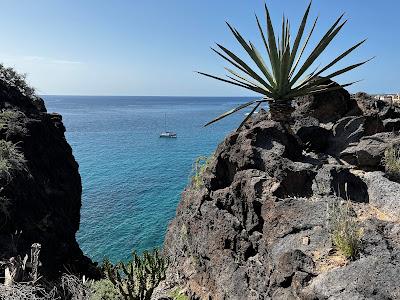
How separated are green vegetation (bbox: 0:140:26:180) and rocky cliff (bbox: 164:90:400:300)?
19.2ft

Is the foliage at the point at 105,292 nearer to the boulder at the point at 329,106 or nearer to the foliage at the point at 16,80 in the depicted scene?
the boulder at the point at 329,106

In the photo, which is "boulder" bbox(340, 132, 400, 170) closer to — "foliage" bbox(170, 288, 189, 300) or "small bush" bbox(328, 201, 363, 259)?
"small bush" bbox(328, 201, 363, 259)

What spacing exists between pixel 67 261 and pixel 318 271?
11.2 metres

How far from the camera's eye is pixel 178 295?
768 centimetres

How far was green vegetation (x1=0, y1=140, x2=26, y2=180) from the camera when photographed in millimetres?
11508

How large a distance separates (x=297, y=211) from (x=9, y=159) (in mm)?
9993

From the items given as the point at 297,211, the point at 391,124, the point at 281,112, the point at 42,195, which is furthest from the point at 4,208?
the point at 391,124

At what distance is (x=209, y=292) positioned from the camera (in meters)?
6.77

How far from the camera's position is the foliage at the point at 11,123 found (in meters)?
13.4

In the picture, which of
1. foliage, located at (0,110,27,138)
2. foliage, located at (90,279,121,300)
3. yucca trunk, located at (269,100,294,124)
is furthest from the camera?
foliage, located at (0,110,27,138)

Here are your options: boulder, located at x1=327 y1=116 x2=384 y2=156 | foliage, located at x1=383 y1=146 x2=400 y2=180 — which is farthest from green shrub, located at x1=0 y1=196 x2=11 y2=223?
foliage, located at x1=383 y1=146 x2=400 y2=180

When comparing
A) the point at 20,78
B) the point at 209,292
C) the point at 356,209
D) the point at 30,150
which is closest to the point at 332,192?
the point at 356,209

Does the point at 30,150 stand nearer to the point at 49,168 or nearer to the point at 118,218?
the point at 49,168

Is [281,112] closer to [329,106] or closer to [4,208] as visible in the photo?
[329,106]
